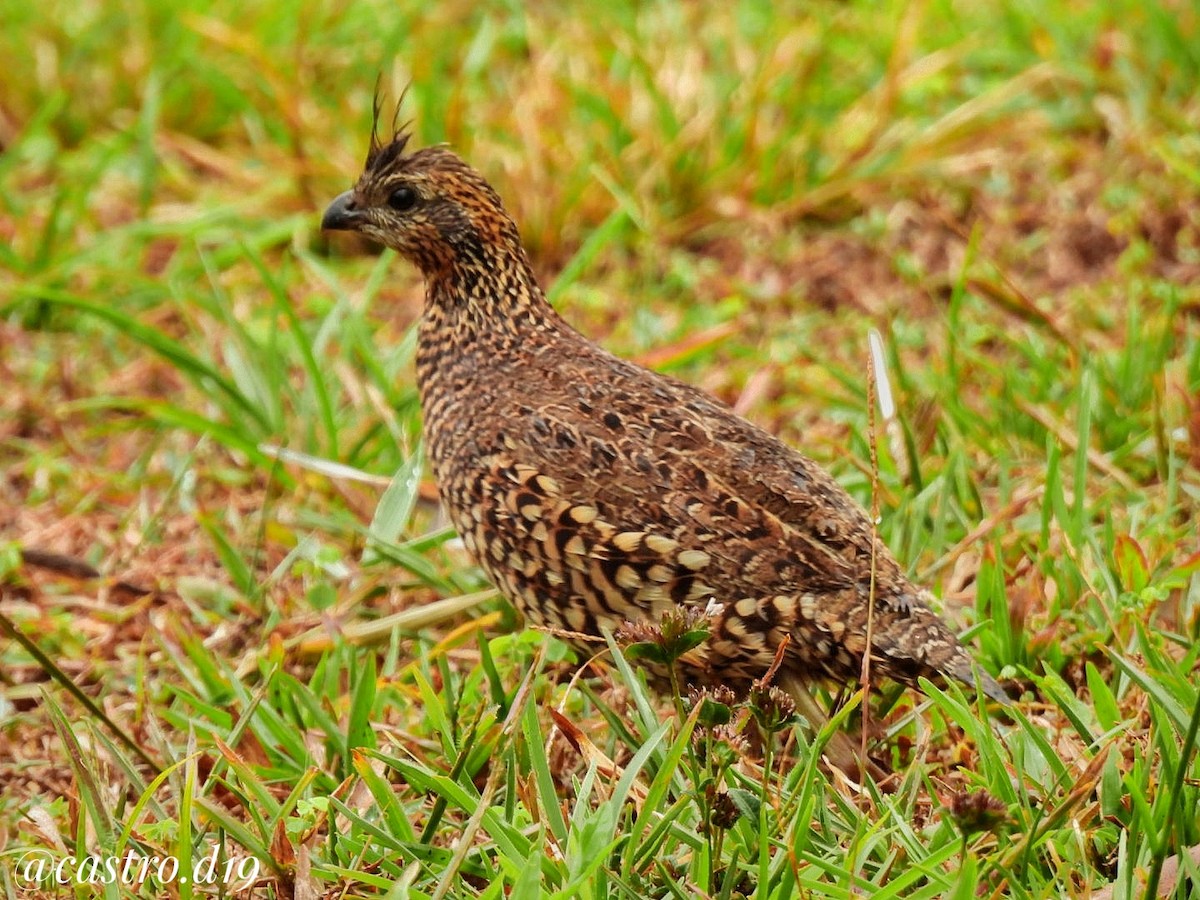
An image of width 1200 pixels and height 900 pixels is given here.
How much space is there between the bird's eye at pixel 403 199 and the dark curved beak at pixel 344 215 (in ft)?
0.45

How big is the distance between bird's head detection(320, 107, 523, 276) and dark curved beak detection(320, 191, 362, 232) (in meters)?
0.03

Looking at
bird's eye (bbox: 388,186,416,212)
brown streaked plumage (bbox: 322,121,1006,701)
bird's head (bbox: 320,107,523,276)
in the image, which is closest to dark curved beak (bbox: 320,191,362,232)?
bird's head (bbox: 320,107,523,276)

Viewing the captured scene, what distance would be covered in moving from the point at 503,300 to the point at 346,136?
299 centimetres

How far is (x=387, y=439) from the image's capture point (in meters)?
5.33

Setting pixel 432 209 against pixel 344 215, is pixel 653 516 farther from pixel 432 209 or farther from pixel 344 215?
pixel 344 215

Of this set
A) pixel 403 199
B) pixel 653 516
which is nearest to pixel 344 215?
pixel 403 199

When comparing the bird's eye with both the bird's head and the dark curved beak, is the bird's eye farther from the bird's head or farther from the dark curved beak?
the dark curved beak

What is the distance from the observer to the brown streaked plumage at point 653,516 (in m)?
3.60

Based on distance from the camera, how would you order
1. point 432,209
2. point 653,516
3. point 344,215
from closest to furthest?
1. point 653,516
2. point 432,209
3. point 344,215

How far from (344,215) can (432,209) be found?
325 mm

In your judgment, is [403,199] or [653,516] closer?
[653,516]

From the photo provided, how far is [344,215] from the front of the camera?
15.7 ft

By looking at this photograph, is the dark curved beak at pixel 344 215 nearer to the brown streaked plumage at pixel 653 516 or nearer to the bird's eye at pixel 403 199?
the bird's eye at pixel 403 199

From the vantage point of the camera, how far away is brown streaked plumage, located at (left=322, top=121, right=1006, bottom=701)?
360 centimetres
